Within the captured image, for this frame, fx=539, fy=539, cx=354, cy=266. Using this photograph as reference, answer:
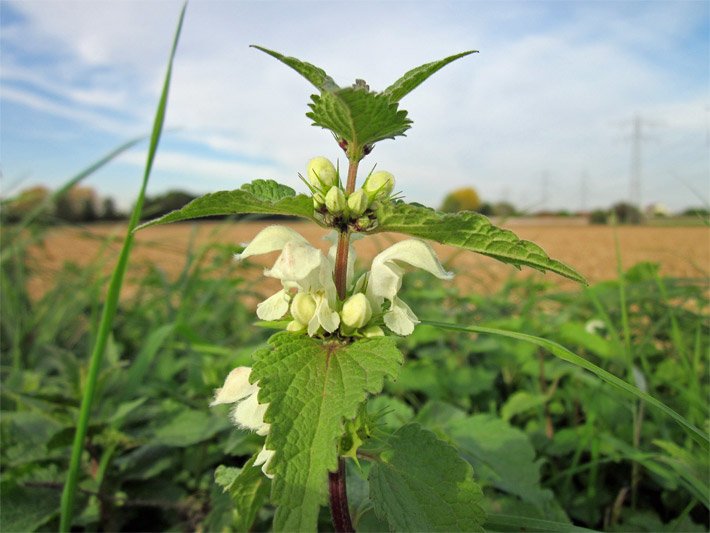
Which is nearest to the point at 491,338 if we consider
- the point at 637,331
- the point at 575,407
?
the point at 575,407

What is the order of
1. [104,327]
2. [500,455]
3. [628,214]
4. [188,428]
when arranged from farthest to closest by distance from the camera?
[628,214]
[188,428]
[500,455]
[104,327]

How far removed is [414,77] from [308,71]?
0.35 ft

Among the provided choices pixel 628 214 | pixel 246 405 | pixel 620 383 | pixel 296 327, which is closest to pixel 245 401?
pixel 246 405

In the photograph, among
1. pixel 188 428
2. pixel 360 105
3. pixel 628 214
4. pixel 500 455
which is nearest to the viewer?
pixel 360 105

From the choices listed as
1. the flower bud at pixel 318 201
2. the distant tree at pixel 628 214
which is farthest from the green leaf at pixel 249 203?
the distant tree at pixel 628 214

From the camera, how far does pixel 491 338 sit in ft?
5.52

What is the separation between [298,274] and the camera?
563 mm

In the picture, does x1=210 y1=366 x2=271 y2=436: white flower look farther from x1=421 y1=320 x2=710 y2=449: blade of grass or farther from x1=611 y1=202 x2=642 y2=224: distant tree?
x1=611 y1=202 x2=642 y2=224: distant tree

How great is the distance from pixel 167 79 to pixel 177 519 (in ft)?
2.79

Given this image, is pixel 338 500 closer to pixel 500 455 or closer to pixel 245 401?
pixel 245 401

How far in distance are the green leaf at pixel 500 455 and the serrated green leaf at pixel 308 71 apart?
2.24 ft

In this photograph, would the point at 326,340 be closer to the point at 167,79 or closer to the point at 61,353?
the point at 167,79

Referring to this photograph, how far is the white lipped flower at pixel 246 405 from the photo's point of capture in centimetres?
61

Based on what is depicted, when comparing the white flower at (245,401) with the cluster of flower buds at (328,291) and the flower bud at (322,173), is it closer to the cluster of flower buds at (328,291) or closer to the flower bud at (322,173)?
the cluster of flower buds at (328,291)
